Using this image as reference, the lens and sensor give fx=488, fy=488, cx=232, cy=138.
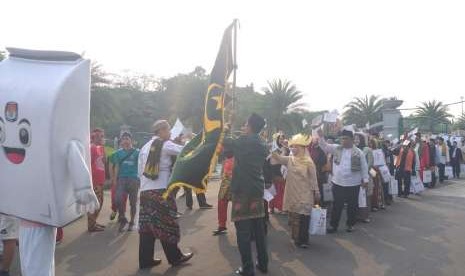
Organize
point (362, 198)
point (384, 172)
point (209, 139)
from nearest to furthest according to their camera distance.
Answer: point (209, 139) → point (362, 198) → point (384, 172)

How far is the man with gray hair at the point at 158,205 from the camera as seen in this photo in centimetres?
615

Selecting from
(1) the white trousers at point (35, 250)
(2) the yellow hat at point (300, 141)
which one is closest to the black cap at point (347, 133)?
(2) the yellow hat at point (300, 141)

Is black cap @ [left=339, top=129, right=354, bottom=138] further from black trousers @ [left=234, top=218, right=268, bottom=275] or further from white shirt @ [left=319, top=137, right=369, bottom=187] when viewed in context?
black trousers @ [left=234, top=218, right=268, bottom=275]

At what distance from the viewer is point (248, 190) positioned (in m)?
5.95

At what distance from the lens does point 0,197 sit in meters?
4.08

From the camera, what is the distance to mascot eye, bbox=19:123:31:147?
12.7ft

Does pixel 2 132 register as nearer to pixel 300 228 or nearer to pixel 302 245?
pixel 300 228

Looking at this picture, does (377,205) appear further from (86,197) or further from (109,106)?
(109,106)

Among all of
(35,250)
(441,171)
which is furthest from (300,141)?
(441,171)

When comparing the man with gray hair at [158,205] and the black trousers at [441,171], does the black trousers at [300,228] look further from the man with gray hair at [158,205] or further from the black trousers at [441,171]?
the black trousers at [441,171]

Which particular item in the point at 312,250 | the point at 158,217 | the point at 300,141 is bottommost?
the point at 312,250

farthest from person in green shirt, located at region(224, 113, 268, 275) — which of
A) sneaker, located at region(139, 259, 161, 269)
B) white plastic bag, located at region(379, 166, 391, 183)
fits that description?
white plastic bag, located at region(379, 166, 391, 183)

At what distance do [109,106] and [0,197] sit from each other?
27554 mm

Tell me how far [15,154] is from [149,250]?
2785mm
